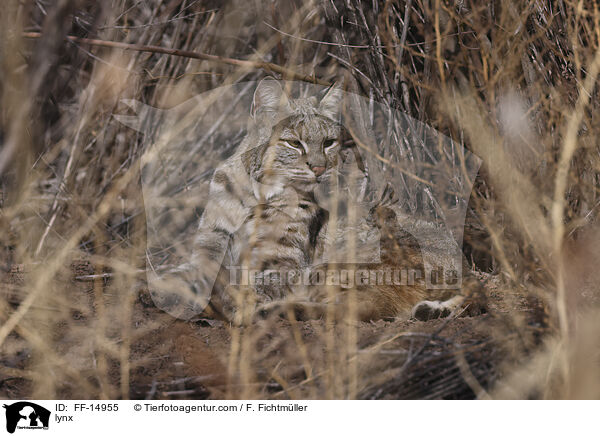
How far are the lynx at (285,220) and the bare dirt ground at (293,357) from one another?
0.21m

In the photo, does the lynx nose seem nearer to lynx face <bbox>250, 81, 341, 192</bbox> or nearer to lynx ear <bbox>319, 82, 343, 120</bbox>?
lynx face <bbox>250, 81, 341, 192</bbox>

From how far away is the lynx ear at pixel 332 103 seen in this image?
2271 millimetres

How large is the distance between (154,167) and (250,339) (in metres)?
1.16

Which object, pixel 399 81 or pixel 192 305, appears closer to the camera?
pixel 192 305

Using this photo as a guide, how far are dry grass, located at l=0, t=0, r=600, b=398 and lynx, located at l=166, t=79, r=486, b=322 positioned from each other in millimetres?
190

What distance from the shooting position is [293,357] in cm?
168

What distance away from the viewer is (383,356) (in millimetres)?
1609

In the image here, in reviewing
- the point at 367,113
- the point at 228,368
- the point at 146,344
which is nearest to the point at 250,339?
the point at 228,368

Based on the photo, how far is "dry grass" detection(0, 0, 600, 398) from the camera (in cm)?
155
